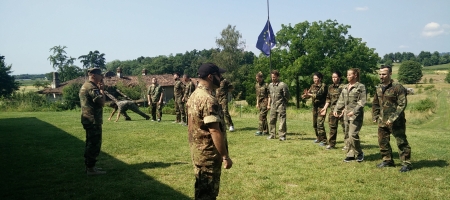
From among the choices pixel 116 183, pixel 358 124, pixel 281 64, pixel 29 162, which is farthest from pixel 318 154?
pixel 281 64

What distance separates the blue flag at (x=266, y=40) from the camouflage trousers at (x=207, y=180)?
11.2 m

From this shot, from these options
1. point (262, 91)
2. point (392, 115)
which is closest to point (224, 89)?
point (262, 91)

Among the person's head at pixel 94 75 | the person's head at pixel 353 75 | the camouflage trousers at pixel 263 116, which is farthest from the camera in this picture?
the camouflage trousers at pixel 263 116

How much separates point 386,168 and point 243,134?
18.1 feet

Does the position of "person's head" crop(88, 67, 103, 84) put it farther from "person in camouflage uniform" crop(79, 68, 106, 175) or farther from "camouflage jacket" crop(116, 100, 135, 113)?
"camouflage jacket" crop(116, 100, 135, 113)

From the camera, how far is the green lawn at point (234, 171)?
18.1 feet

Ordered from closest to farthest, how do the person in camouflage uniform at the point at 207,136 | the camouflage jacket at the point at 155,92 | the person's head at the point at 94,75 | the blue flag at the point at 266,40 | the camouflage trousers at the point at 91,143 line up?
1. the person in camouflage uniform at the point at 207,136
2. the camouflage trousers at the point at 91,143
3. the person's head at the point at 94,75
4. the blue flag at the point at 266,40
5. the camouflage jacket at the point at 155,92

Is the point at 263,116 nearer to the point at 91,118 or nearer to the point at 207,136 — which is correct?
the point at 91,118

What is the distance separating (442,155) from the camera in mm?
7949

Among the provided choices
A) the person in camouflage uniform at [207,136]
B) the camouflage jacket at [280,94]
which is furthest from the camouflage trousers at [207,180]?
the camouflage jacket at [280,94]

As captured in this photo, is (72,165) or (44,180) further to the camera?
(72,165)

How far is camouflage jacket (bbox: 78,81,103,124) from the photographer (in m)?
6.55

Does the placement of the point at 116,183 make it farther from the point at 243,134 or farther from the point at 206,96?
the point at 243,134

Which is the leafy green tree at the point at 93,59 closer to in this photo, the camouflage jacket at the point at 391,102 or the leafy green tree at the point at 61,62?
the leafy green tree at the point at 61,62
